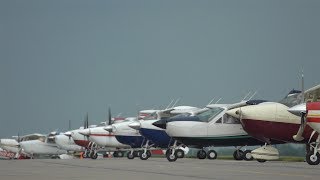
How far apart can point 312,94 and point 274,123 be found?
1.83 m

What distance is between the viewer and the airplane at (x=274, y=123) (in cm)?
2648

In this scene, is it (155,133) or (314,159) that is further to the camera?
(155,133)

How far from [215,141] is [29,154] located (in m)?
44.7

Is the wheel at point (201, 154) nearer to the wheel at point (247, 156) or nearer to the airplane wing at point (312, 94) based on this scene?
the wheel at point (247, 156)

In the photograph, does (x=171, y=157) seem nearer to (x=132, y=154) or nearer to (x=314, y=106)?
(x=132, y=154)

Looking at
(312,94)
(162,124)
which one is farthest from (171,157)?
(312,94)

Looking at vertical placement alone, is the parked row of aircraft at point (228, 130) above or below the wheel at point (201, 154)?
above

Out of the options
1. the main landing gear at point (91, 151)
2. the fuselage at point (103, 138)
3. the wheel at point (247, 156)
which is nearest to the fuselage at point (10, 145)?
the main landing gear at point (91, 151)

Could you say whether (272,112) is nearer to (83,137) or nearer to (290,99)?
(290,99)

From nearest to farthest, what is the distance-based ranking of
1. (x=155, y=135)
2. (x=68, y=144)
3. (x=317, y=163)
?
(x=317, y=163)
(x=155, y=135)
(x=68, y=144)

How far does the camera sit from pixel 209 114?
33.6 metres

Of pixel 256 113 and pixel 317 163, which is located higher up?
pixel 256 113

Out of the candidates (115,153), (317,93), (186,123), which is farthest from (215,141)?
(115,153)

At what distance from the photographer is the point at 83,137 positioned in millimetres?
55000
